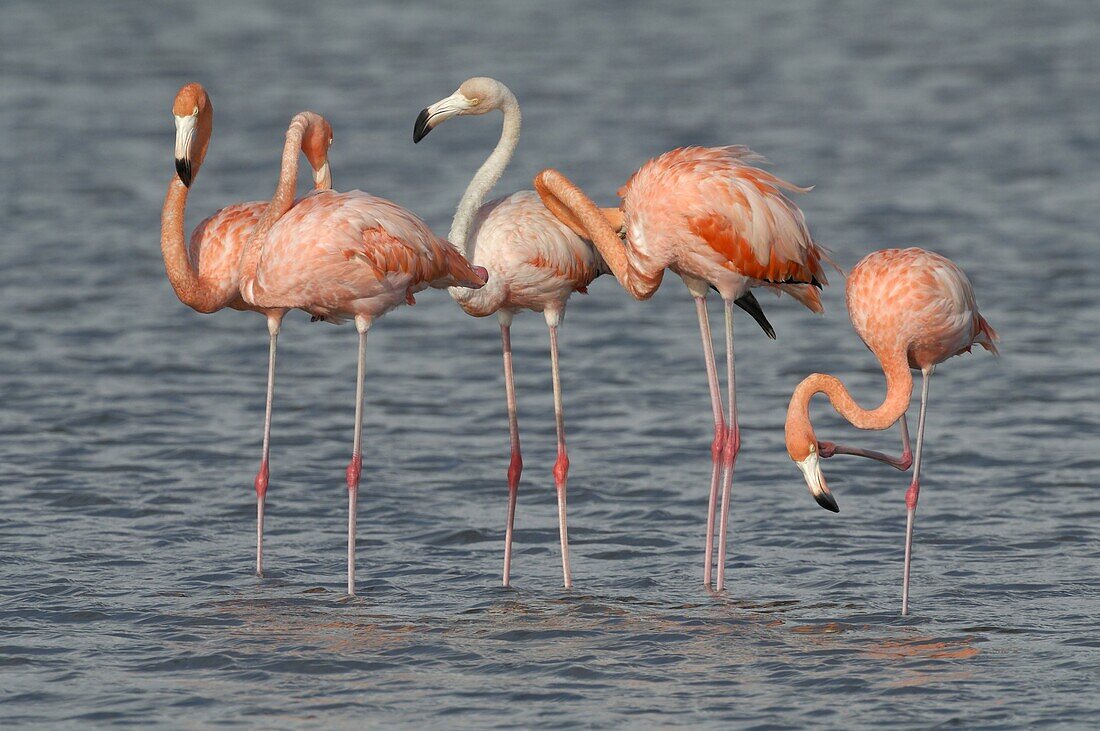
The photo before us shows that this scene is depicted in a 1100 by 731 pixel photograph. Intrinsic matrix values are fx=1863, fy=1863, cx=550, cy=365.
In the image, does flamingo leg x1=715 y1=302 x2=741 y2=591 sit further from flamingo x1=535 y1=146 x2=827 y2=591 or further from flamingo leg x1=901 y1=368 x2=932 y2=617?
flamingo leg x1=901 y1=368 x2=932 y2=617

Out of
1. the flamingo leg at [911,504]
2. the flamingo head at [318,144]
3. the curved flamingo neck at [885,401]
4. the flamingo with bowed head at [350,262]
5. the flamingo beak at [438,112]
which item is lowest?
the flamingo leg at [911,504]

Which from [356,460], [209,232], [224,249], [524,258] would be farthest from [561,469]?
[209,232]

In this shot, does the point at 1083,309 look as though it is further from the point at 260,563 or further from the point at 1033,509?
the point at 260,563

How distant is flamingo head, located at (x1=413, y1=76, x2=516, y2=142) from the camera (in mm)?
7695

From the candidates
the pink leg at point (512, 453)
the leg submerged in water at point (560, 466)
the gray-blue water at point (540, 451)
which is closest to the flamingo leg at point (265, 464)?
the gray-blue water at point (540, 451)

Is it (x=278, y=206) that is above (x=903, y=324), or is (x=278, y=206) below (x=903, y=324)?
above

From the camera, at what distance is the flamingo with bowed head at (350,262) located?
24.0ft

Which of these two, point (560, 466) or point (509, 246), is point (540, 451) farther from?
point (509, 246)

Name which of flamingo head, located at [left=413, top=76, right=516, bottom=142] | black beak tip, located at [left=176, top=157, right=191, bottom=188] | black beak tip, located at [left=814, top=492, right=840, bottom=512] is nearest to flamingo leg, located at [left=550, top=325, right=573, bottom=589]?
flamingo head, located at [left=413, top=76, right=516, bottom=142]

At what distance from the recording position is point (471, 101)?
25.6ft

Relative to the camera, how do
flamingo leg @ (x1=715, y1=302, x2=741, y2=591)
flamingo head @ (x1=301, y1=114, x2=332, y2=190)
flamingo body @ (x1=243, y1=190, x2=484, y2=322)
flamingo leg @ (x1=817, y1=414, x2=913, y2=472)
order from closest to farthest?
flamingo leg @ (x1=817, y1=414, x2=913, y2=472) → flamingo body @ (x1=243, y1=190, x2=484, y2=322) → flamingo leg @ (x1=715, y1=302, x2=741, y2=591) → flamingo head @ (x1=301, y1=114, x2=332, y2=190)

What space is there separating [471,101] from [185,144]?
3.91 feet

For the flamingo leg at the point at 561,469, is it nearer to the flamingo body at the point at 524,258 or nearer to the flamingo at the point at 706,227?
the flamingo body at the point at 524,258

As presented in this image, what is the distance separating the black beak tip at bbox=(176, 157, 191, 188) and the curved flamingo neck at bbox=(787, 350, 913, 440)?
2579 millimetres
